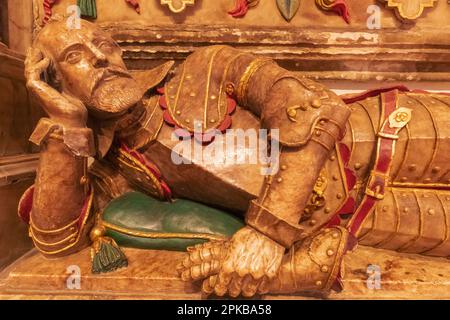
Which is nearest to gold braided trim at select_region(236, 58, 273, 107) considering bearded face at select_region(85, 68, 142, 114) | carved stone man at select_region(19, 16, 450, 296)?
carved stone man at select_region(19, 16, 450, 296)

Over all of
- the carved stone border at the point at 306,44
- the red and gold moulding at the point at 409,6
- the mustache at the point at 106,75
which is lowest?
the mustache at the point at 106,75

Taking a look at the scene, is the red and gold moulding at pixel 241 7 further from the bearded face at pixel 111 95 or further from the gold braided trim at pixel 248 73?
the bearded face at pixel 111 95

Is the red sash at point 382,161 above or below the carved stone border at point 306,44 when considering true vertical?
A: below

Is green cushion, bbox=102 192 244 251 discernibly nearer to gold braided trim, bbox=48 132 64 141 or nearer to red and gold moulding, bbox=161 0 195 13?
gold braided trim, bbox=48 132 64 141

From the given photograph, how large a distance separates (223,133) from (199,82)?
24 centimetres

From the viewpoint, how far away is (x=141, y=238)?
1.35 m

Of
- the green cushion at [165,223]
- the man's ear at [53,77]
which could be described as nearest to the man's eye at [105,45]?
the man's ear at [53,77]

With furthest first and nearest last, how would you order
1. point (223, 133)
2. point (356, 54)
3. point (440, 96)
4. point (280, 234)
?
point (356, 54)
point (440, 96)
point (223, 133)
point (280, 234)

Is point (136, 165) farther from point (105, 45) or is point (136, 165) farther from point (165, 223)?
point (105, 45)

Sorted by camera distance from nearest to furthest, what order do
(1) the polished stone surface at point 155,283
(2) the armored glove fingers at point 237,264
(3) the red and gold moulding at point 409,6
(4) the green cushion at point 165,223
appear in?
(2) the armored glove fingers at point 237,264
(1) the polished stone surface at point 155,283
(4) the green cushion at point 165,223
(3) the red and gold moulding at point 409,6

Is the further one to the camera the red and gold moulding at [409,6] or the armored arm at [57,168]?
the red and gold moulding at [409,6]

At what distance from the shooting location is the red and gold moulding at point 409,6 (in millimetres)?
1923

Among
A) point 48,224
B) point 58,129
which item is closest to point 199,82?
point 58,129
